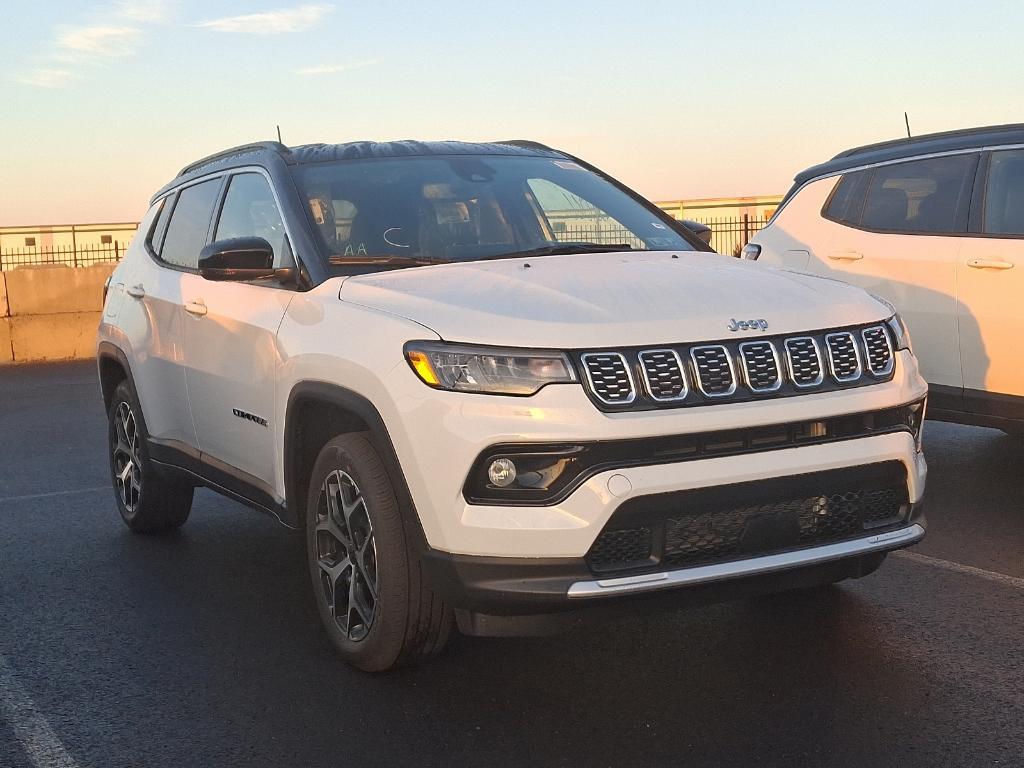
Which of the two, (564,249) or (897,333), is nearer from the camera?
(897,333)

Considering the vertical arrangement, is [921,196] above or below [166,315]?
above

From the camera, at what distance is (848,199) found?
801cm

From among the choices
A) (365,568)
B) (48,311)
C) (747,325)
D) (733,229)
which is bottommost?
(48,311)

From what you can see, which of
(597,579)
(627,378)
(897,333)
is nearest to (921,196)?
(897,333)

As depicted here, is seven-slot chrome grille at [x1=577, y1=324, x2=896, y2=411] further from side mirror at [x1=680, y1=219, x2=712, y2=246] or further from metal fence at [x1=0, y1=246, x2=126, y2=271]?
metal fence at [x1=0, y1=246, x2=126, y2=271]

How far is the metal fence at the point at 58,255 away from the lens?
22.6 metres

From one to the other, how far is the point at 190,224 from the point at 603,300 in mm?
2950

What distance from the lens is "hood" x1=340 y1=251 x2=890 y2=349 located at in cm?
402

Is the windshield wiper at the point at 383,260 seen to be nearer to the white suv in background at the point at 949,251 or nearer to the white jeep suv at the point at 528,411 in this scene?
the white jeep suv at the point at 528,411

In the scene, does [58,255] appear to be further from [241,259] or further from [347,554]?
[347,554]

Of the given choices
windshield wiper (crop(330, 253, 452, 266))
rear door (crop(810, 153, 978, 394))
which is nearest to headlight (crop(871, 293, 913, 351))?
windshield wiper (crop(330, 253, 452, 266))

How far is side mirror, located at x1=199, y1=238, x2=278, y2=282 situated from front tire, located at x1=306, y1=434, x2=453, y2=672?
0.85 metres

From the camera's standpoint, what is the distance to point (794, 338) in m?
4.21

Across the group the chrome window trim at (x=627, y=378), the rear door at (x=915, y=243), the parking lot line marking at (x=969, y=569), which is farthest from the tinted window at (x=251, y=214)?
the rear door at (x=915, y=243)
